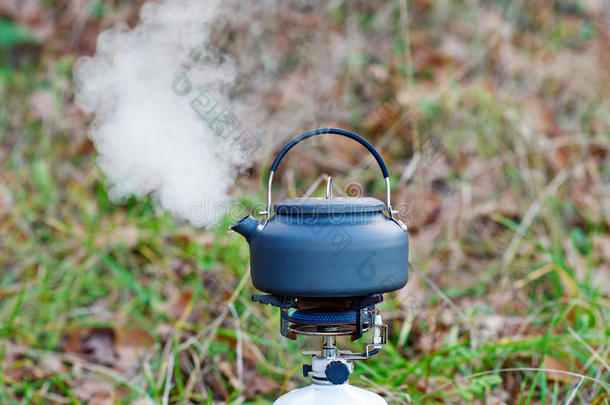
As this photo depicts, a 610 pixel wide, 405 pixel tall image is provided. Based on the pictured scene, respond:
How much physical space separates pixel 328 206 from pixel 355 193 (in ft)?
6.14

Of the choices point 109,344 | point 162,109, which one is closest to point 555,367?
point 109,344

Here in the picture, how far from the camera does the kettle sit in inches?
56.3

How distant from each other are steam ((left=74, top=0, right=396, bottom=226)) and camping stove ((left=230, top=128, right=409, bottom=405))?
0.72m

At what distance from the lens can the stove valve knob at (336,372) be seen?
5.24 ft

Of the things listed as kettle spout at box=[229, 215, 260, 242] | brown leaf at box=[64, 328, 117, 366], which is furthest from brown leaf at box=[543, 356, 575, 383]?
brown leaf at box=[64, 328, 117, 366]

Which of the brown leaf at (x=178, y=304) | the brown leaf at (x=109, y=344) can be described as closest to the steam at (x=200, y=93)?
the brown leaf at (x=178, y=304)

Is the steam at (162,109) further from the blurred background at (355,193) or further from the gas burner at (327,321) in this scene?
the gas burner at (327,321)

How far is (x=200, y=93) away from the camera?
3113mm

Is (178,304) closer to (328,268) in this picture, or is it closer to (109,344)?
(109,344)

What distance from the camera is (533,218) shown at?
329 centimetres

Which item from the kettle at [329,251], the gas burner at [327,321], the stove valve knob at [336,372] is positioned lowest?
the stove valve knob at [336,372]

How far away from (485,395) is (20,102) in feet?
12.0

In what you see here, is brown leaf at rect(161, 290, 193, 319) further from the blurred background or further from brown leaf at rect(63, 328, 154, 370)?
brown leaf at rect(63, 328, 154, 370)

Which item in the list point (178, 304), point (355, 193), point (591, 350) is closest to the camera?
point (591, 350)
